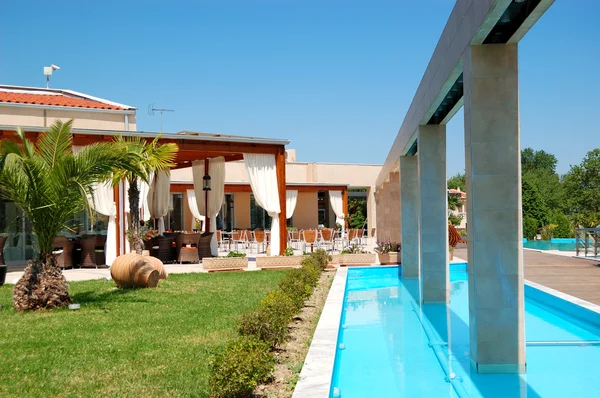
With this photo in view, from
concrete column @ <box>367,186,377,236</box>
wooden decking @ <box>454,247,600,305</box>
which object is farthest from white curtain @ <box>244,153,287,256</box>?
concrete column @ <box>367,186,377,236</box>

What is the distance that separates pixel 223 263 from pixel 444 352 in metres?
8.41

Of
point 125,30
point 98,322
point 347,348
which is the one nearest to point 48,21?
point 125,30

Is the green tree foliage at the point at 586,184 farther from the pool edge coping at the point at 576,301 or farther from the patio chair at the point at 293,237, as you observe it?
the pool edge coping at the point at 576,301

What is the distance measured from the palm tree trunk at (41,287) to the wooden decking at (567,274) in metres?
7.66

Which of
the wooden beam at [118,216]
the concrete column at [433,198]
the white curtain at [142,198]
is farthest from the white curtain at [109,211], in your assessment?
the concrete column at [433,198]

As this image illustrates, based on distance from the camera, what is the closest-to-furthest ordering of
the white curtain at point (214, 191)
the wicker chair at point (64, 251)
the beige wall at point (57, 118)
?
the wicker chair at point (64, 251) < the white curtain at point (214, 191) < the beige wall at point (57, 118)

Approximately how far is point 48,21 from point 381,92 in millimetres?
10125

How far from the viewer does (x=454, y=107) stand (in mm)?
8391

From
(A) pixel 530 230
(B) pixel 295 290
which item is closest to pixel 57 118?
(B) pixel 295 290

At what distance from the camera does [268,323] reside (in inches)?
231

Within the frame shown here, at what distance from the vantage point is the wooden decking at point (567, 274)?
10125mm

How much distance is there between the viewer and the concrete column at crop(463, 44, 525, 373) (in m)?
5.38

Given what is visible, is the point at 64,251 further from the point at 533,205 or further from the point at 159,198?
the point at 533,205

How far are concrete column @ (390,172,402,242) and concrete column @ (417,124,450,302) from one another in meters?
7.91
